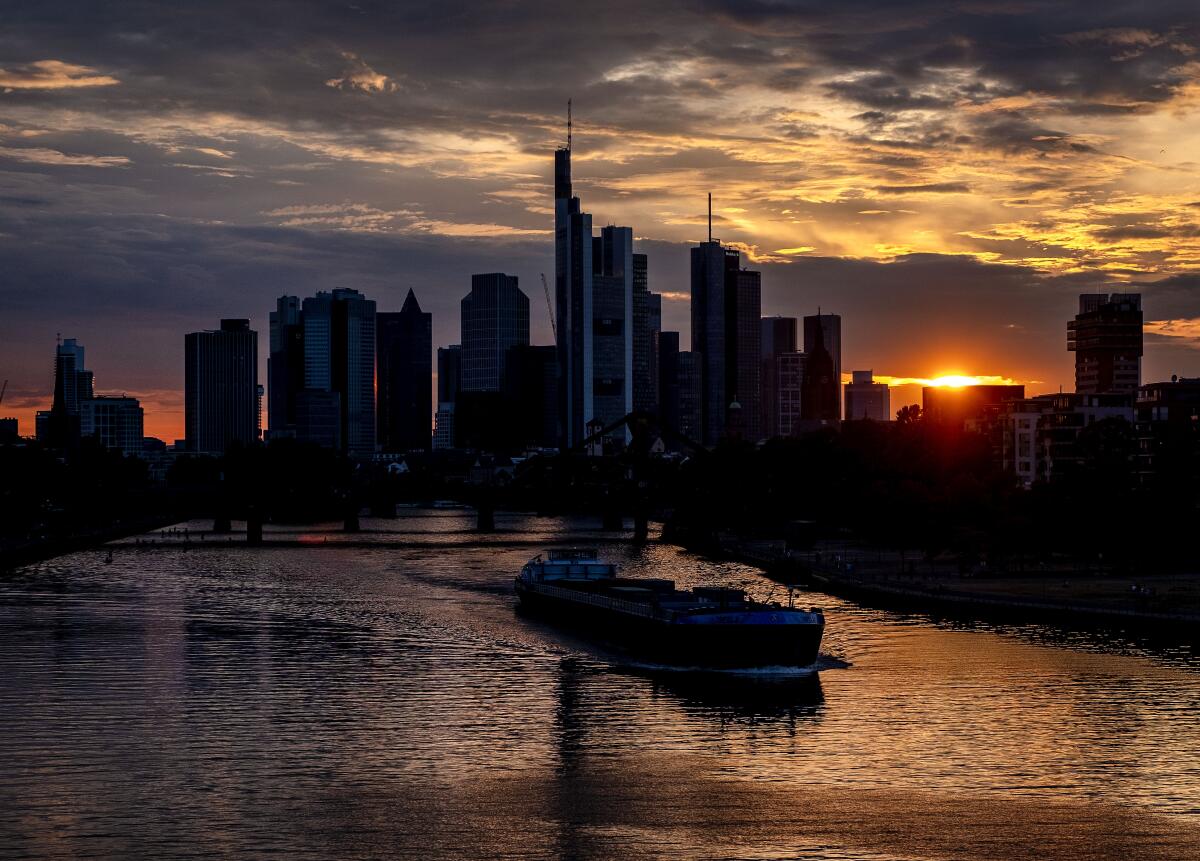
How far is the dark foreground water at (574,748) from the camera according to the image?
5031 centimetres

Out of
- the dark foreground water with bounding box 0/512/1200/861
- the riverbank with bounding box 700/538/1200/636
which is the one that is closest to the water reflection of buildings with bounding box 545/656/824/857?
the dark foreground water with bounding box 0/512/1200/861

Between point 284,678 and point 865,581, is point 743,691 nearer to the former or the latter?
point 284,678

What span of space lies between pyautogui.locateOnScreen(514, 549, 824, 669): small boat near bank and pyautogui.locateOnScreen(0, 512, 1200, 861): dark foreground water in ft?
6.25

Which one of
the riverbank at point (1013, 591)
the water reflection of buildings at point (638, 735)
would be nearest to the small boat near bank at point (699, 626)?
the water reflection of buildings at point (638, 735)

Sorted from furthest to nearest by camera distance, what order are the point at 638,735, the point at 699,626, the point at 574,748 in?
the point at 699,626 → the point at 638,735 → the point at 574,748

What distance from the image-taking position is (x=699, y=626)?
87438 mm

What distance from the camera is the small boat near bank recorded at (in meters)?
86.7

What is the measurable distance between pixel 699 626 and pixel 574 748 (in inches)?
958

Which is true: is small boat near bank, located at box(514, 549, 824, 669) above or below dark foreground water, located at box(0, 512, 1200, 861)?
above

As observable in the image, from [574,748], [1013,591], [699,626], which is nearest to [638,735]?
[574,748]

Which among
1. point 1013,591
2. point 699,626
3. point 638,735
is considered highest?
point 699,626

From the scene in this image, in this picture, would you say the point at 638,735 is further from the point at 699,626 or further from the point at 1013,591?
the point at 1013,591

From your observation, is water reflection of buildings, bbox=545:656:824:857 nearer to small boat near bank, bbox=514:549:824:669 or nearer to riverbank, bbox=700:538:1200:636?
small boat near bank, bbox=514:549:824:669

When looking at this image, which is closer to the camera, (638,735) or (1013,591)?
(638,735)
